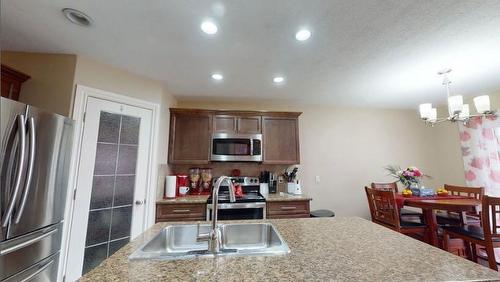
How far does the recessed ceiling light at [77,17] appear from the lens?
1.55m

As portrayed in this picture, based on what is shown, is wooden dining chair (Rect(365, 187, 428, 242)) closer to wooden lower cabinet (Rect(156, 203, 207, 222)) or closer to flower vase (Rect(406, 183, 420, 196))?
flower vase (Rect(406, 183, 420, 196))

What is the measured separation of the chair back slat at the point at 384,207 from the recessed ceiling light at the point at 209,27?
2.59 metres

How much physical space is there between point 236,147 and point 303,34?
1862 mm

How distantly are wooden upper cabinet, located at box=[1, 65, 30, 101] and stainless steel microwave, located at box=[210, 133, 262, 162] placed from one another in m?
2.06

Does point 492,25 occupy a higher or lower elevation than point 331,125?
higher

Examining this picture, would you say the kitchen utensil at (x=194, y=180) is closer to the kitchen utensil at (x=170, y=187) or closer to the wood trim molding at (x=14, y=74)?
the kitchen utensil at (x=170, y=187)

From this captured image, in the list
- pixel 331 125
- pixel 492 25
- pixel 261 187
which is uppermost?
pixel 492 25

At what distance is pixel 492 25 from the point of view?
1.65 meters

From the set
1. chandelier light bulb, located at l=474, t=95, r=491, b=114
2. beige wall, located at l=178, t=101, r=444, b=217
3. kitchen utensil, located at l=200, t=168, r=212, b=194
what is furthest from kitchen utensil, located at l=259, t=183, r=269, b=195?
chandelier light bulb, located at l=474, t=95, r=491, b=114

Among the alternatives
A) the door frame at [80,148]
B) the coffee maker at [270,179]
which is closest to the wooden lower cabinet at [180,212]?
Result: the door frame at [80,148]

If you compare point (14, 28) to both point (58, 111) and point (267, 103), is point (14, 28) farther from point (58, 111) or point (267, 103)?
point (267, 103)

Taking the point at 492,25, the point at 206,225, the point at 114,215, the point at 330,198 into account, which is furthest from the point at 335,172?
the point at 114,215

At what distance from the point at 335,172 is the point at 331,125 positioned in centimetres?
85

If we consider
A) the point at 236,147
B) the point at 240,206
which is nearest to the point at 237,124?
the point at 236,147
